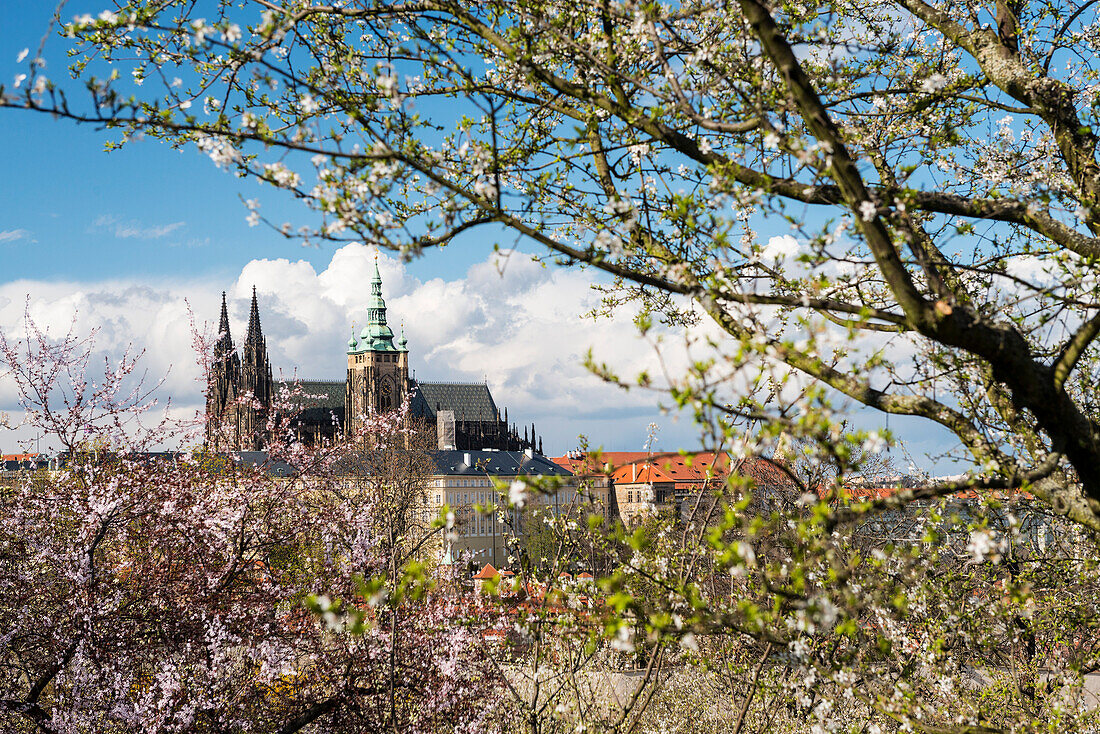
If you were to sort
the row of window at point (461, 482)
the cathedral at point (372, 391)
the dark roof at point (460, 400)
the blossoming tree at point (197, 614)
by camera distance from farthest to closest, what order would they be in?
the dark roof at point (460, 400), the cathedral at point (372, 391), the row of window at point (461, 482), the blossoming tree at point (197, 614)

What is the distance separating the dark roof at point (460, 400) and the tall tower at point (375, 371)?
6.92 meters

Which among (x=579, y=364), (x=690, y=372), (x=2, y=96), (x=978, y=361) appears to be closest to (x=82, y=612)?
(x=2, y=96)

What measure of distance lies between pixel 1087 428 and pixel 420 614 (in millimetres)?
7269

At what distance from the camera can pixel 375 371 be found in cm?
10412

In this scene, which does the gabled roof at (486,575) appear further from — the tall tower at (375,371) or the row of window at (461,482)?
the tall tower at (375,371)

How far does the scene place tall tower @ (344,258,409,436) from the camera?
340 feet

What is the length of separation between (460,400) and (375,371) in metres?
15.9

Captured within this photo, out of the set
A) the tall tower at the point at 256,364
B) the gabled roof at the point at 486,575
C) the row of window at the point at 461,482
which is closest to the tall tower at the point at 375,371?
the tall tower at the point at 256,364

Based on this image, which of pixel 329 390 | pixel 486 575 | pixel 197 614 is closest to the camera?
pixel 197 614

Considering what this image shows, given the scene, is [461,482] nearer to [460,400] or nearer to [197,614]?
[460,400]

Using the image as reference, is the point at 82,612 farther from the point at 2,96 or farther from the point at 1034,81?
the point at 1034,81

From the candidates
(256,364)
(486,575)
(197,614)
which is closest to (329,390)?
(256,364)

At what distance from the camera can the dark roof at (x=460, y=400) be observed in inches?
4454

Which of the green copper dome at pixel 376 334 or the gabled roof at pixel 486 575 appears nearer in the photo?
A: the gabled roof at pixel 486 575
